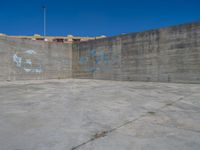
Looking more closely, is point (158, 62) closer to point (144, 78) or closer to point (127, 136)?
point (144, 78)

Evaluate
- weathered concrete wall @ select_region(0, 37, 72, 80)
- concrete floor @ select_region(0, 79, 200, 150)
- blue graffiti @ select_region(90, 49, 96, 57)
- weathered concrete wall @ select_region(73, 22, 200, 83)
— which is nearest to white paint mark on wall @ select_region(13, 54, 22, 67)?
weathered concrete wall @ select_region(0, 37, 72, 80)

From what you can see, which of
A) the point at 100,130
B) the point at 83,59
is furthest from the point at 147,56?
the point at 100,130

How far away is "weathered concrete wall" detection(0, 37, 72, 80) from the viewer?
10.4 m

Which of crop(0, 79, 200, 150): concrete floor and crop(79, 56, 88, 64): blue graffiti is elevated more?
crop(79, 56, 88, 64): blue graffiti

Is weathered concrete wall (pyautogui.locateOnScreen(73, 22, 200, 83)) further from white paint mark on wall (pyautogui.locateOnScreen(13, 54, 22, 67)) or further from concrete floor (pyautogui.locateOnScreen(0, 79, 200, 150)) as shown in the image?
concrete floor (pyautogui.locateOnScreen(0, 79, 200, 150))

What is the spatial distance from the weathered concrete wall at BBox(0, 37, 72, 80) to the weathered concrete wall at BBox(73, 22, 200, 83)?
1442 mm

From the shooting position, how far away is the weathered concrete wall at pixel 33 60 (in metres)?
10.4

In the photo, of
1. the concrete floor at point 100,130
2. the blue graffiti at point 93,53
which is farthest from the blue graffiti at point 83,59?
the concrete floor at point 100,130

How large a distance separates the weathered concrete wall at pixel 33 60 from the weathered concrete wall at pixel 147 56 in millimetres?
1442

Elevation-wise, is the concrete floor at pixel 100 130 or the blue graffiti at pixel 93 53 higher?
the blue graffiti at pixel 93 53

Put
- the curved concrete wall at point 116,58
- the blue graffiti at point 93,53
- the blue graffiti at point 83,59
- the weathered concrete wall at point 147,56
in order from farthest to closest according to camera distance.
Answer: the blue graffiti at point 83,59, the blue graffiti at point 93,53, the curved concrete wall at point 116,58, the weathered concrete wall at point 147,56

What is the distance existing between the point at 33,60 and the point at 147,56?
7995 millimetres

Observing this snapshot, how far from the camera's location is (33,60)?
11.7m

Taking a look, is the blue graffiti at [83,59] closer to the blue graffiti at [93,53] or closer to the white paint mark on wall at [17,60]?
the blue graffiti at [93,53]
